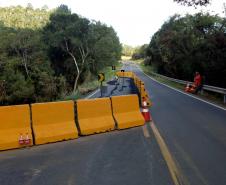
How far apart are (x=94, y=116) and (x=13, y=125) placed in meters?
2.64

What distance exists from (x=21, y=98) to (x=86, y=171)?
39.1m

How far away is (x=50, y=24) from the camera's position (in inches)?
2495

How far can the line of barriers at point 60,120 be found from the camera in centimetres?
967

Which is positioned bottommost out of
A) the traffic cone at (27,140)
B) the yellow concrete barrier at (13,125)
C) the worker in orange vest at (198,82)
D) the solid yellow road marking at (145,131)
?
the worker in orange vest at (198,82)

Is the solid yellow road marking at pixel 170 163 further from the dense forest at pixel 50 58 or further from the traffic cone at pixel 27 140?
the dense forest at pixel 50 58

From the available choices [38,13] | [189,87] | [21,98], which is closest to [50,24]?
[21,98]

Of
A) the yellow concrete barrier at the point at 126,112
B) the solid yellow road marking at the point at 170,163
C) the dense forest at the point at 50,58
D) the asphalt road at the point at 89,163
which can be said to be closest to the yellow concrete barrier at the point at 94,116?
the yellow concrete barrier at the point at 126,112

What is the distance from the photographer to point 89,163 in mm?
7855

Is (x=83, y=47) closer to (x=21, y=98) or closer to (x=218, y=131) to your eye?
(x=21, y=98)

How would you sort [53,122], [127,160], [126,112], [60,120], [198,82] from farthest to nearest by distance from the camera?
[198,82]
[126,112]
[60,120]
[53,122]
[127,160]

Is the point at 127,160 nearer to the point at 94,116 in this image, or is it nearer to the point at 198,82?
the point at 94,116

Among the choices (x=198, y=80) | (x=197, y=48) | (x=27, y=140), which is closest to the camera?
(x=27, y=140)

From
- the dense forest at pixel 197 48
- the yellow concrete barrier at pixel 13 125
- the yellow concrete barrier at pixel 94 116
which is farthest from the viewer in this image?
the dense forest at pixel 197 48

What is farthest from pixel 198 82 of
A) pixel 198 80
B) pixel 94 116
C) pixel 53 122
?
pixel 53 122
